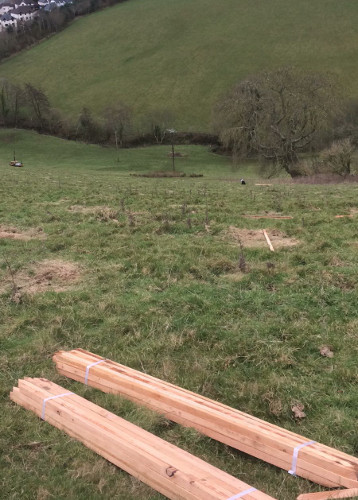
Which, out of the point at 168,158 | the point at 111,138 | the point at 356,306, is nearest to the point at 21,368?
the point at 356,306

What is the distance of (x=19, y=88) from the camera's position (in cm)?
7812

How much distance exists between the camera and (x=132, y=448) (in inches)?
147

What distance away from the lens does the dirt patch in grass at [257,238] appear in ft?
33.8

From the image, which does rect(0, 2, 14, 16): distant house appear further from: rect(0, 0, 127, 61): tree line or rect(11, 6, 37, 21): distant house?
rect(0, 0, 127, 61): tree line

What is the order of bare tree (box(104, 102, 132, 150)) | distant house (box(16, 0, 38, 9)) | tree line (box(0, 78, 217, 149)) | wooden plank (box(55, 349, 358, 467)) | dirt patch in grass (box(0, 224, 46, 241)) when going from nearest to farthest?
wooden plank (box(55, 349, 358, 467)), dirt patch in grass (box(0, 224, 46, 241)), bare tree (box(104, 102, 132, 150)), tree line (box(0, 78, 217, 149)), distant house (box(16, 0, 38, 9))

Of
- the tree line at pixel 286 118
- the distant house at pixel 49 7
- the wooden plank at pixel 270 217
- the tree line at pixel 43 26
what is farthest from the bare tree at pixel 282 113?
the distant house at pixel 49 7

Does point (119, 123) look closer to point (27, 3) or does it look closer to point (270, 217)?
point (270, 217)

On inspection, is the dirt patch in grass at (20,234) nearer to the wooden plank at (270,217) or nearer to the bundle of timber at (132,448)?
the wooden plank at (270,217)

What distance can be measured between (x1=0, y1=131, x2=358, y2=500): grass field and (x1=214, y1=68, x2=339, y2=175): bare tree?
25012mm

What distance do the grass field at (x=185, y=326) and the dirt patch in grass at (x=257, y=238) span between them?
16 cm

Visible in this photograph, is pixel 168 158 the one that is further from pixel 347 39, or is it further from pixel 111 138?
pixel 347 39

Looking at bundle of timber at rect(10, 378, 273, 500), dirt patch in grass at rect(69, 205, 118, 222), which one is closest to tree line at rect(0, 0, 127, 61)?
dirt patch in grass at rect(69, 205, 118, 222)

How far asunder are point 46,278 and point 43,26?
121 metres

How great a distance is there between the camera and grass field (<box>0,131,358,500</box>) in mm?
4027
